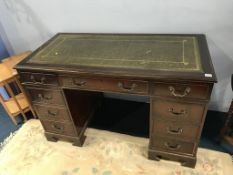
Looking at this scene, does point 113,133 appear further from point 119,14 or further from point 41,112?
point 119,14

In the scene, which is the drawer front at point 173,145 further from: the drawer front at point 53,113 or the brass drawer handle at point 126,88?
the drawer front at point 53,113

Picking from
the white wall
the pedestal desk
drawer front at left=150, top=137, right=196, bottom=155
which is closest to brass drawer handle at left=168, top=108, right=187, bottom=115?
the pedestal desk

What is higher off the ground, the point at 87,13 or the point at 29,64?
the point at 87,13

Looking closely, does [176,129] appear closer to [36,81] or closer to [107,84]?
[107,84]

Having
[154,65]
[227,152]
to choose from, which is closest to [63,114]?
[154,65]

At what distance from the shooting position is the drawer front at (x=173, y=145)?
4.22ft

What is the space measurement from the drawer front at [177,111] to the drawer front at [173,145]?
0.66 feet

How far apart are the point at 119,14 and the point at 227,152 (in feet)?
4.27

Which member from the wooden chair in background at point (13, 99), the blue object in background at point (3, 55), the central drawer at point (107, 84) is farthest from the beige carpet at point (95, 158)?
the central drawer at point (107, 84)

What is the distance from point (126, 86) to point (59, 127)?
2.40 feet

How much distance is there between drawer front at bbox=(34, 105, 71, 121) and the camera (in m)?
1.43

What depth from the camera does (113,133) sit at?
1698 millimetres

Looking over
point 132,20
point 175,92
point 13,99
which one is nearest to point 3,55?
point 13,99

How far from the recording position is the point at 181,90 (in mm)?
1038
